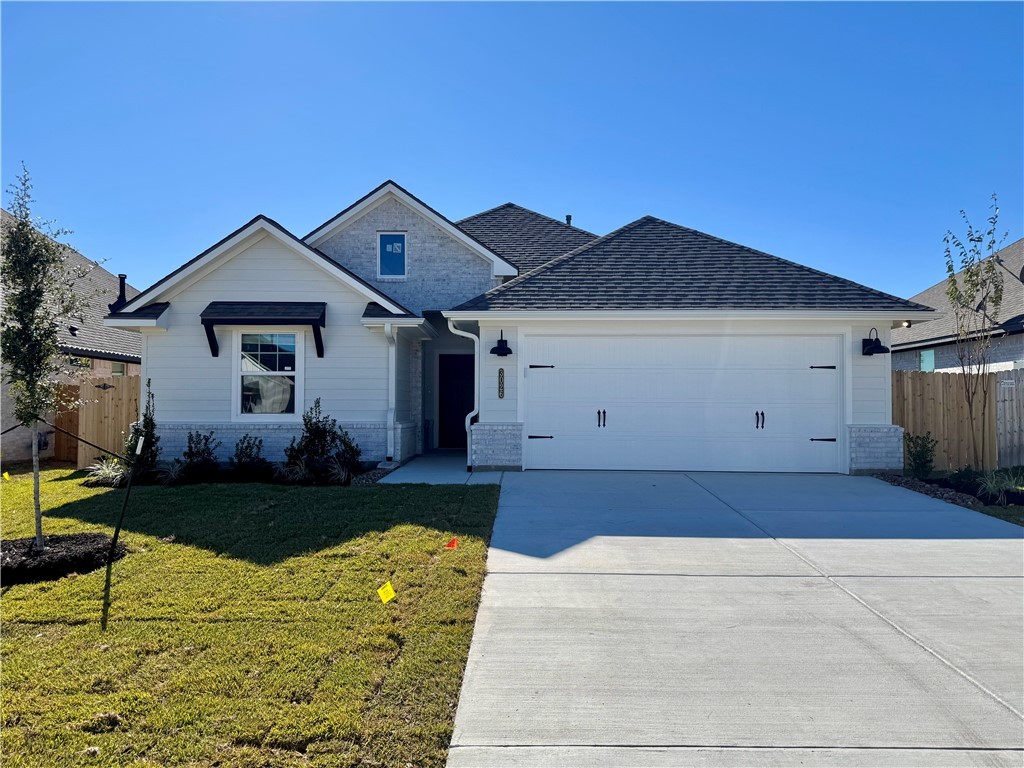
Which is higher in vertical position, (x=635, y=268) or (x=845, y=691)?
(x=635, y=268)

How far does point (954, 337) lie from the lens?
1545cm

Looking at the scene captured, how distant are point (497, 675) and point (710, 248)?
1051 centimetres

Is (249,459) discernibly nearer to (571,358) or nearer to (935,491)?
(571,358)

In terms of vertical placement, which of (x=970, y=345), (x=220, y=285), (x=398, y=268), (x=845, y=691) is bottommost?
(x=845, y=691)

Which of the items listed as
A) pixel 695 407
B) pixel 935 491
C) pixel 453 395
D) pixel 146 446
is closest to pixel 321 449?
pixel 146 446

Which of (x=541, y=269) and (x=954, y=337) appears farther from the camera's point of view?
(x=954, y=337)

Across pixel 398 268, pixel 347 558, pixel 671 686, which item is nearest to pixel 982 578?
pixel 671 686

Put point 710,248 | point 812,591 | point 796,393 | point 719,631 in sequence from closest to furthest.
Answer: point 719,631
point 812,591
point 796,393
point 710,248

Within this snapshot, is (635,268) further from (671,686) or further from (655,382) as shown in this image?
(671,686)

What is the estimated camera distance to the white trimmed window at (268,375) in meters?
11.0

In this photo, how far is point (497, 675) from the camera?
11.1ft

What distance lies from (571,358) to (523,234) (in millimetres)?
6752

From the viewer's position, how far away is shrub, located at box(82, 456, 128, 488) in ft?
31.1

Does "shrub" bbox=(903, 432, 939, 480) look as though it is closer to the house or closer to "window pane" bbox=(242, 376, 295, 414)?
the house
